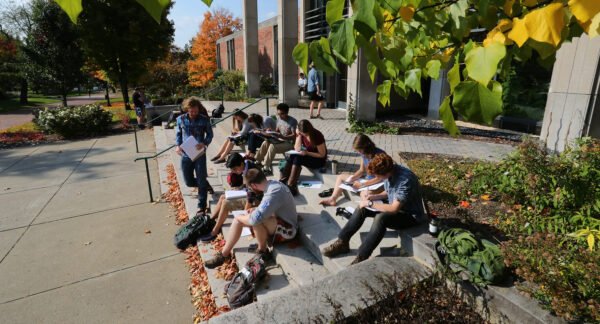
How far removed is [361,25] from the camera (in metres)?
1.11

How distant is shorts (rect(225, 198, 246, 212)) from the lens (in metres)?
5.35

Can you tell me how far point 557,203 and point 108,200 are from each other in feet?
26.6

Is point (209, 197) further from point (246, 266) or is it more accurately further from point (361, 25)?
point (361, 25)

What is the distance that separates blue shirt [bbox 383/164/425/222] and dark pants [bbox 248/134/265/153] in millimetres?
4518

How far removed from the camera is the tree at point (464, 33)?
958mm

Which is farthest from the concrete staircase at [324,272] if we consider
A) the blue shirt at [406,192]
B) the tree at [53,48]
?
the tree at [53,48]

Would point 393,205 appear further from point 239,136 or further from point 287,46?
point 287,46

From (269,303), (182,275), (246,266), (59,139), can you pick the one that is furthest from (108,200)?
(59,139)

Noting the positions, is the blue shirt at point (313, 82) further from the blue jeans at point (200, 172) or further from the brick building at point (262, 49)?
the brick building at point (262, 49)

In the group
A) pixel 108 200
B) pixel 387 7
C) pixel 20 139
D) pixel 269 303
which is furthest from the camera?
pixel 20 139

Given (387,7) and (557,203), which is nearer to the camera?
(387,7)

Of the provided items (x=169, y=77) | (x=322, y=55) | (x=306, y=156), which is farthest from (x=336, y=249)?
(x=169, y=77)

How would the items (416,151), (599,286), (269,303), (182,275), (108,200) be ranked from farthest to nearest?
(416,151) < (108,200) < (182,275) < (269,303) < (599,286)

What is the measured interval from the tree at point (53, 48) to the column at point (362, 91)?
18554mm
